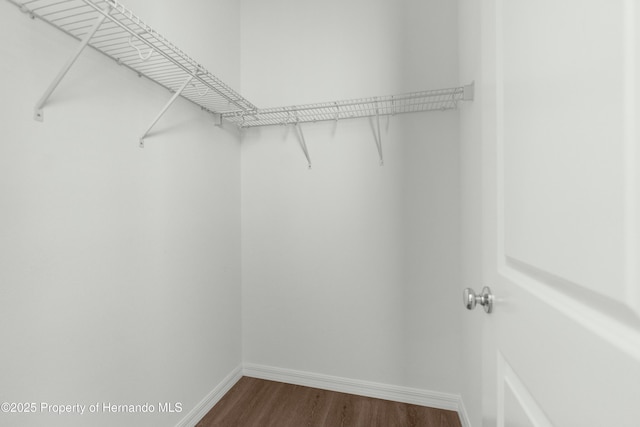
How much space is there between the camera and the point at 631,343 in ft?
0.99

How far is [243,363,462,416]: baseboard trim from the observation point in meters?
1.63

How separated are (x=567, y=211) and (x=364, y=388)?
1726mm

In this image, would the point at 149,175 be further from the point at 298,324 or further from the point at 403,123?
the point at 403,123

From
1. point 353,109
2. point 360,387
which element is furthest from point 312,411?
point 353,109

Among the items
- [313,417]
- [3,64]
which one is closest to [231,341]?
[313,417]

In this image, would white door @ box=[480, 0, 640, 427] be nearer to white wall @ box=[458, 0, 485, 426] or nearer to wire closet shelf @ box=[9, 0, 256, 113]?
white wall @ box=[458, 0, 485, 426]

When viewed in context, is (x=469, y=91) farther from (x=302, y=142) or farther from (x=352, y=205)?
(x=302, y=142)

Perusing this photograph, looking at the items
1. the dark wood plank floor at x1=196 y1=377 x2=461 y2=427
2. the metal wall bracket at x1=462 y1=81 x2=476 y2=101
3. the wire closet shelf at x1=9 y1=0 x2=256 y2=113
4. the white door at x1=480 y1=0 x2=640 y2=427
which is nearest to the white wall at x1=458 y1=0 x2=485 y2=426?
the metal wall bracket at x1=462 y1=81 x2=476 y2=101

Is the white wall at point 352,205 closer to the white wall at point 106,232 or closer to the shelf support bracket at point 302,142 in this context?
the shelf support bracket at point 302,142

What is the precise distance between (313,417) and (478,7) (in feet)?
6.96

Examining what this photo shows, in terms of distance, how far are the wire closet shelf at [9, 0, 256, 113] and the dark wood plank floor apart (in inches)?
68.8

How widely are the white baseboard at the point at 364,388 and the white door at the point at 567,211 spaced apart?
1164 millimetres

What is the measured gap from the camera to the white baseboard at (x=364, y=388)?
162 cm

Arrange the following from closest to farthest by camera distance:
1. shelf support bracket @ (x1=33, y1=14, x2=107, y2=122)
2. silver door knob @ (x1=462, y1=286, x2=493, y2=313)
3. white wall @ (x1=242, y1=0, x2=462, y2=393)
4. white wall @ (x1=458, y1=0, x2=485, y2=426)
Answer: silver door knob @ (x1=462, y1=286, x2=493, y2=313) → shelf support bracket @ (x1=33, y1=14, x2=107, y2=122) → white wall @ (x1=458, y1=0, x2=485, y2=426) → white wall @ (x1=242, y1=0, x2=462, y2=393)
